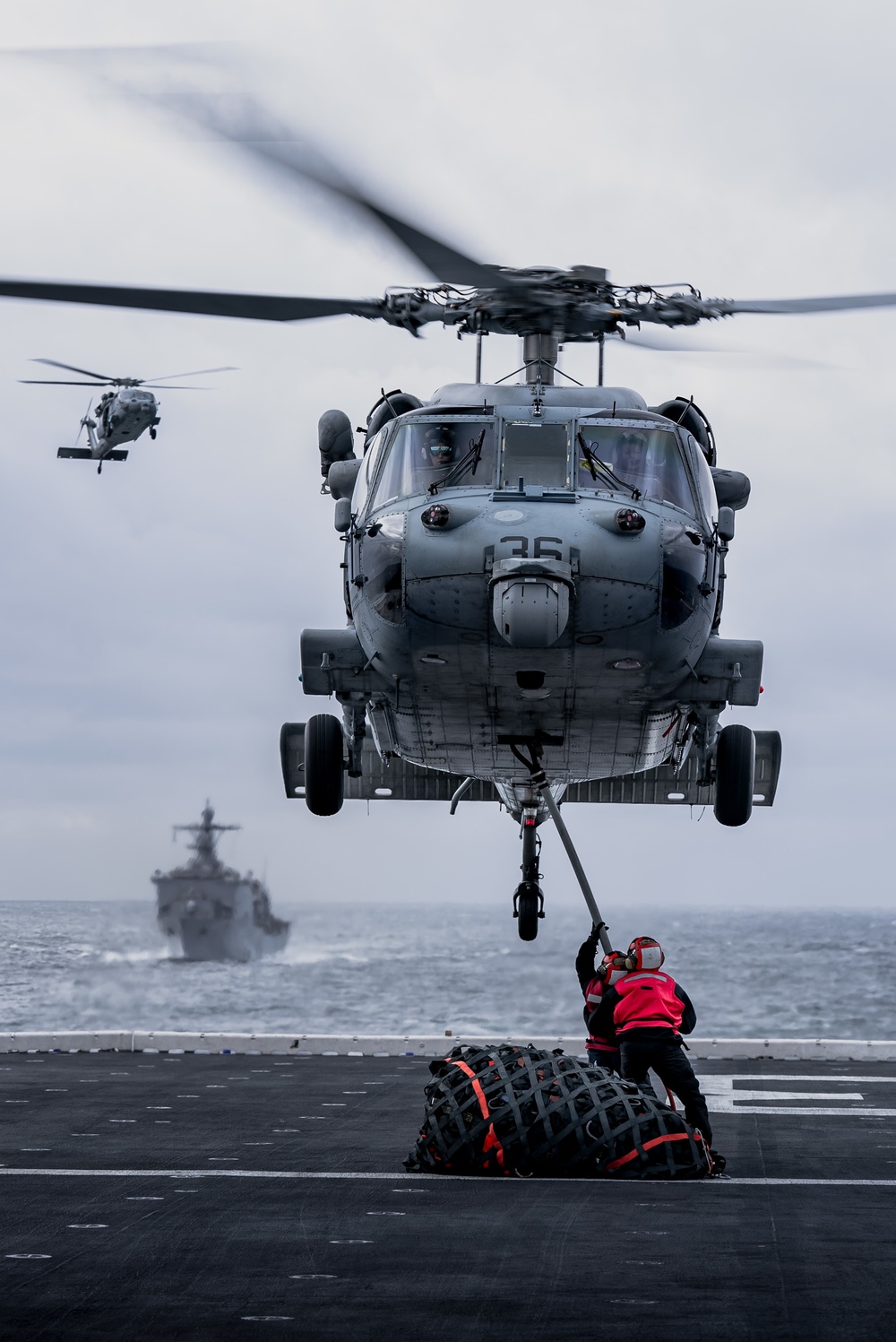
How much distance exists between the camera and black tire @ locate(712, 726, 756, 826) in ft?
46.7

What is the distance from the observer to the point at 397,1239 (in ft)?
26.6

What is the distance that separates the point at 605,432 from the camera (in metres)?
12.5

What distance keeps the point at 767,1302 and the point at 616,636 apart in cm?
581

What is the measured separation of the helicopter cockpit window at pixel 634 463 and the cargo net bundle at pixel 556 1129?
14.7 ft

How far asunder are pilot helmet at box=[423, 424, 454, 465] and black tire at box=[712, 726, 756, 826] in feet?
12.8

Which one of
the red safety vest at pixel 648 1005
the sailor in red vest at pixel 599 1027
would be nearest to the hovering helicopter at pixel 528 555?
the sailor in red vest at pixel 599 1027

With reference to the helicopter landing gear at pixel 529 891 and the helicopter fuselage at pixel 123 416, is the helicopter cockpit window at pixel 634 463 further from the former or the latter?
the helicopter fuselage at pixel 123 416

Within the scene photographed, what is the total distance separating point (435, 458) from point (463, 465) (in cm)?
30

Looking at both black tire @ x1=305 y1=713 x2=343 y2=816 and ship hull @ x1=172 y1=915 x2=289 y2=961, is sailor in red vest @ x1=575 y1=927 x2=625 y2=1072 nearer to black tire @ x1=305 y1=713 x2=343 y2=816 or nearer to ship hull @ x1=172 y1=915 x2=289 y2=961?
black tire @ x1=305 y1=713 x2=343 y2=816

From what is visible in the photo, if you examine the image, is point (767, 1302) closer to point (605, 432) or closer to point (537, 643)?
point (537, 643)

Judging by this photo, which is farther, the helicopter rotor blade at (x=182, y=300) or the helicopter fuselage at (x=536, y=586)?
the helicopter fuselage at (x=536, y=586)

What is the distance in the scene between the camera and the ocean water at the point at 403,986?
6800 cm

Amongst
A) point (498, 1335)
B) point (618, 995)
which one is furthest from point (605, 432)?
point (498, 1335)

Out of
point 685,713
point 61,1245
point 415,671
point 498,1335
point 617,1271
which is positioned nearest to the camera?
point 498,1335
